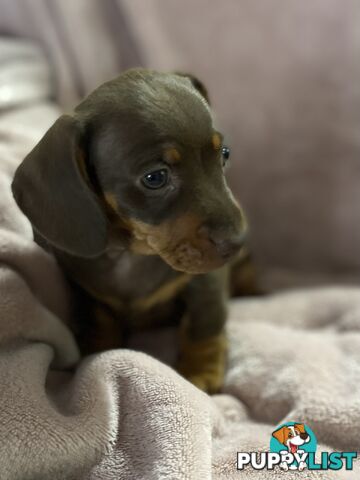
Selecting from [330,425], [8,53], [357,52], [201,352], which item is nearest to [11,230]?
[201,352]

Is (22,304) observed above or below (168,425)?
above

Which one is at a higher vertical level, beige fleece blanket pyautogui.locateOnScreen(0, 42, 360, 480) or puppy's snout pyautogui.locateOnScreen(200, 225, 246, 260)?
puppy's snout pyautogui.locateOnScreen(200, 225, 246, 260)

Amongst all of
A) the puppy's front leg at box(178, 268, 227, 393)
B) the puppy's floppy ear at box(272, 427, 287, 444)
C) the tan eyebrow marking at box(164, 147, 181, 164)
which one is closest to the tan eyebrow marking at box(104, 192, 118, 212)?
the tan eyebrow marking at box(164, 147, 181, 164)

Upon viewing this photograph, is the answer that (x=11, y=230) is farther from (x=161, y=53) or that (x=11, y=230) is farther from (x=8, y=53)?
(x=161, y=53)

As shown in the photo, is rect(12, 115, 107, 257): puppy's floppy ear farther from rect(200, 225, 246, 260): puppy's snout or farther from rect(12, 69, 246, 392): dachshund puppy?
rect(200, 225, 246, 260): puppy's snout

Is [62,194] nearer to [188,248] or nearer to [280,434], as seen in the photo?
[188,248]
